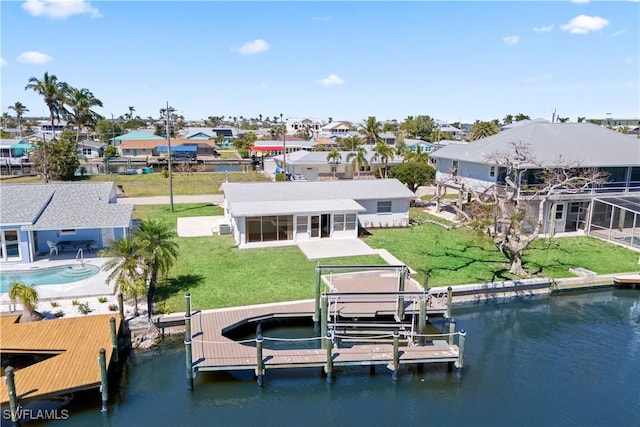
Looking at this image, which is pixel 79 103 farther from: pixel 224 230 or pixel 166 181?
pixel 224 230

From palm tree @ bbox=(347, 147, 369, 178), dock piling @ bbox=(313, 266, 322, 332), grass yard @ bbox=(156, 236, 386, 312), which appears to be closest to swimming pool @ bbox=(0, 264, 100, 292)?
grass yard @ bbox=(156, 236, 386, 312)

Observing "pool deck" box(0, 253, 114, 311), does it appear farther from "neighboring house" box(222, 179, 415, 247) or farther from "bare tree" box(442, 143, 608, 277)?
"bare tree" box(442, 143, 608, 277)

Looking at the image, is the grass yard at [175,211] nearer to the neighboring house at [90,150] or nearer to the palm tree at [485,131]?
the neighboring house at [90,150]

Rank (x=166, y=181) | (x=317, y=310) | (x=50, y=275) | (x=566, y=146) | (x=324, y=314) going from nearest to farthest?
(x=324, y=314) < (x=317, y=310) < (x=50, y=275) < (x=566, y=146) < (x=166, y=181)

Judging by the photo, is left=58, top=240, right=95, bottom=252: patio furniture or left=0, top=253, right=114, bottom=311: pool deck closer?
left=0, top=253, right=114, bottom=311: pool deck

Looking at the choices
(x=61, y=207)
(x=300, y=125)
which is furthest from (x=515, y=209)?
(x=300, y=125)

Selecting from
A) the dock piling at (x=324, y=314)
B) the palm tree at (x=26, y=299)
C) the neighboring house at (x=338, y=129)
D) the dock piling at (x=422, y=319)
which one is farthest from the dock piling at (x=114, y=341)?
the neighboring house at (x=338, y=129)

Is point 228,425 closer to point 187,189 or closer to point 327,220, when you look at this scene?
point 327,220
